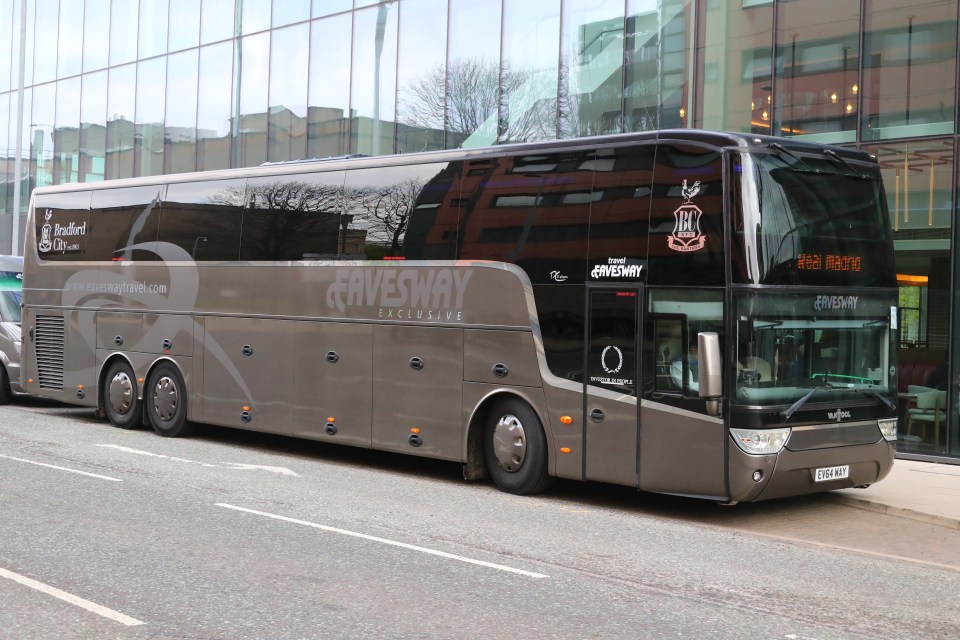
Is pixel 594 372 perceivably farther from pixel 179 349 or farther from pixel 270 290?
pixel 179 349

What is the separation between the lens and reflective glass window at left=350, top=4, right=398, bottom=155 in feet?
80.3

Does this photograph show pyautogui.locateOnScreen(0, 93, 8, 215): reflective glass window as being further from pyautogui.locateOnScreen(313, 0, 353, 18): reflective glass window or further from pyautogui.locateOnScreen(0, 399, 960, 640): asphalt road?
pyautogui.locateOnScreen(0, 399, 960, 640): asphalt road

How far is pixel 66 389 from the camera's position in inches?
733

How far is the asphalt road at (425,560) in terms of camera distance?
6.69 meters

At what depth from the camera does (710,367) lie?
10.1 meters

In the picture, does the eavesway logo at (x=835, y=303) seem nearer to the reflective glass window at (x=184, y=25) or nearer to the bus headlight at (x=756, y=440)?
the bus headlight at (x=756, y=440)

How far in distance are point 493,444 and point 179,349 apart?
607 cm

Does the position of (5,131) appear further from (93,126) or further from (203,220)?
(203,220)

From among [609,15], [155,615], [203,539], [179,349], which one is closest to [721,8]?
[609,15]

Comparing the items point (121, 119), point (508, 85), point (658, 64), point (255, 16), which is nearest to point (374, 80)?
point (508, 85)

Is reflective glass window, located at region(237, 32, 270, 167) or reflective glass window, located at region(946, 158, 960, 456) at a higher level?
reflective glass window, located at region(237, 32, 270, 167)

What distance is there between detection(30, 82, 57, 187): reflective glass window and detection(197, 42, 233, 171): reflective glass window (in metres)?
8.58

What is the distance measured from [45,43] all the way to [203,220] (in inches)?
939

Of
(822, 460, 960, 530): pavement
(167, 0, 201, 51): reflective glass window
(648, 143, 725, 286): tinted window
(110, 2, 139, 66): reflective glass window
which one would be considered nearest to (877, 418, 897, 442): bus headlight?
(822, 460, 960, 530): pavement
